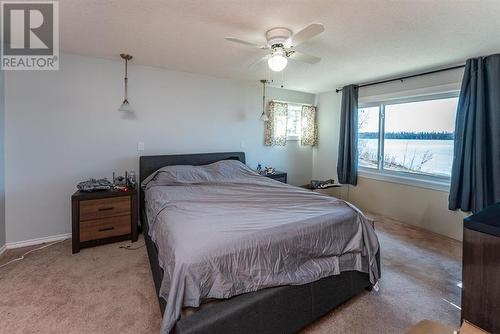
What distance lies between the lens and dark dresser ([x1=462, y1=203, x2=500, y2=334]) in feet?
4.70

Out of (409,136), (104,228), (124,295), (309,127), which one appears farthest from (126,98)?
(409,136)

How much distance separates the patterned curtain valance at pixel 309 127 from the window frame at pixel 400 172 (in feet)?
3.30

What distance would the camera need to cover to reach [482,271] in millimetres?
1486

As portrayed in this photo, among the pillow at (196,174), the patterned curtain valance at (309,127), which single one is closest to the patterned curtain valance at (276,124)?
the patterned curtain valance at (309,127)

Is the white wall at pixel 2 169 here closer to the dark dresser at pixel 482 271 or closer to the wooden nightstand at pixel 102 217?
the wooden nightstand at pixel 102 217

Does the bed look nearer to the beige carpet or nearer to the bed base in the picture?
the bed base

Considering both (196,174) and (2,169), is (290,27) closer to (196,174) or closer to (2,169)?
(196,174)

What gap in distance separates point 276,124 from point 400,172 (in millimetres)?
2303

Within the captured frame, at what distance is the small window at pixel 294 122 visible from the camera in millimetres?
5082

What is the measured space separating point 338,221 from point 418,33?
1.95 m

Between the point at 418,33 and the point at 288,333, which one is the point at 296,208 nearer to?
the point at 288,333

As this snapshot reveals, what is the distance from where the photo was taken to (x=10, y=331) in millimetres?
1644

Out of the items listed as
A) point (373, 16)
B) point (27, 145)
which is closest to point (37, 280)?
point (27, 145)

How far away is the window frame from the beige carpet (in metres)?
1.07
